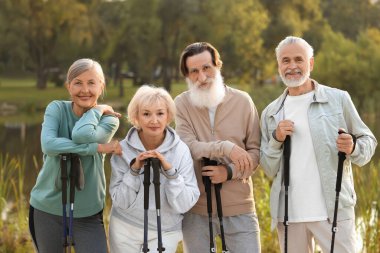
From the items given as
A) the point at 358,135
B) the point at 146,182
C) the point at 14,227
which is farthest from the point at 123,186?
the point at 14,227

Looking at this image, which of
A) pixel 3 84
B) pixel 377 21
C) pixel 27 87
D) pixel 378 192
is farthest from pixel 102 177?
pixel 377 21

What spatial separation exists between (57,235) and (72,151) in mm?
537

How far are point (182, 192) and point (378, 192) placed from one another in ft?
10.6

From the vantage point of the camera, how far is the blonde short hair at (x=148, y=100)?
3730 mm

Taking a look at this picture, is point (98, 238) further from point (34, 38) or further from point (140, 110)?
point (34, 38)

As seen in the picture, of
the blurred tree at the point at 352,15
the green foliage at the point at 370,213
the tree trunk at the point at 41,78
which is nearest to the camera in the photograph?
the green foliage at the point at 370,213

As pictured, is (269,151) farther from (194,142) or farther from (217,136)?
(194,142)

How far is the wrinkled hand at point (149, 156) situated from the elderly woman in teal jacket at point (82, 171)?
0.57ft

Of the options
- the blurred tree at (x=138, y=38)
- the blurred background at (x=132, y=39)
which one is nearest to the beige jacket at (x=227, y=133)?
the blurred background at (x=132, y=39)

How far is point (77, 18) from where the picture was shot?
36.7m

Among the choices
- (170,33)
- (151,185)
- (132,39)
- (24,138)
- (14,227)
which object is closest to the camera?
(151,185)

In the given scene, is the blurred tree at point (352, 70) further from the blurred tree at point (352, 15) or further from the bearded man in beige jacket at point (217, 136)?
the blurred tree at point (352, 15)

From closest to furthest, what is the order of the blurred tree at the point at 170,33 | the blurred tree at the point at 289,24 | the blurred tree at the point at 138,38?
the blurred tree at the point at 138,38, the blurred tree at the point at 170,33, the blurred tree at the point at 289,24

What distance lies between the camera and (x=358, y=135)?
3867mm
